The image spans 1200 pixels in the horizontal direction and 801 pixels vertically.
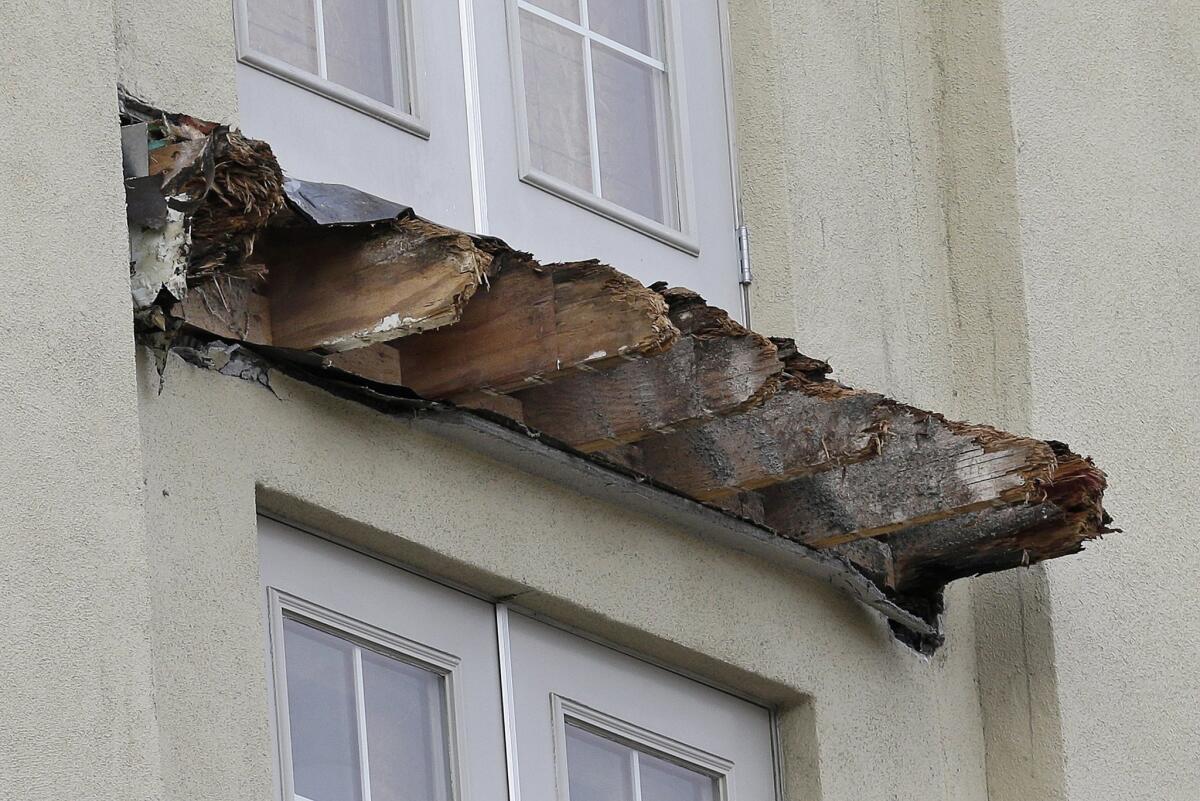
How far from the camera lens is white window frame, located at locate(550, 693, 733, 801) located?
20.0 ft

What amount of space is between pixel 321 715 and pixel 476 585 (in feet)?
1.95

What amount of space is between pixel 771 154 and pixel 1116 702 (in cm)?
187

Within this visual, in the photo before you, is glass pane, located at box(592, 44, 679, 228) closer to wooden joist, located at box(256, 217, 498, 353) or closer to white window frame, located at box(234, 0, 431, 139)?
white window frame, located at box(234, 0, 431, 139)

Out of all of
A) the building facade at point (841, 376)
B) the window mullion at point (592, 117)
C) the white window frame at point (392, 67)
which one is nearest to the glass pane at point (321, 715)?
the building facade at point (841, 376)

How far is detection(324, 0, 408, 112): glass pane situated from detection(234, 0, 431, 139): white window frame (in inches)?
0.8

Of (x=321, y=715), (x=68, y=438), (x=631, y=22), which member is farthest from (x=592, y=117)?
(x=68, y=438)

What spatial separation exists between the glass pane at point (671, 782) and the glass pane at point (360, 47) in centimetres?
177

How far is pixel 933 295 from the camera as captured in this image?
7.50 m

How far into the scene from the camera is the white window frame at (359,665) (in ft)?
17.7

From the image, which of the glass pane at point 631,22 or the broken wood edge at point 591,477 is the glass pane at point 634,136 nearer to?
the glass pane at point 631,22

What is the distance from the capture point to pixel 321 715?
555 centimetres

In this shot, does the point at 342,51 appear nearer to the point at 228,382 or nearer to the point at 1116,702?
the point at 228,382

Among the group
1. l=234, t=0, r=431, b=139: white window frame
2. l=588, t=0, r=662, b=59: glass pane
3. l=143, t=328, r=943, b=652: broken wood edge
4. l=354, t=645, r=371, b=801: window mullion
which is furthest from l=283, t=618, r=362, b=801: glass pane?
l=588, t=0, r=662, b=59: glass pane

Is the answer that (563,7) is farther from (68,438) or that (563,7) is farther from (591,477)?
(68,438)
